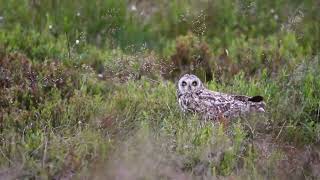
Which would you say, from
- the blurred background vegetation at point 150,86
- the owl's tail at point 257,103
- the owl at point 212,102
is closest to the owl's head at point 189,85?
the owl at point 212,102

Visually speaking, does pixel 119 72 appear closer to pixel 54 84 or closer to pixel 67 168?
pixel 54 84

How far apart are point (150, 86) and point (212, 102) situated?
2.87 ft

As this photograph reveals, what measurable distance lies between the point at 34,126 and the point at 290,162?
2.01m

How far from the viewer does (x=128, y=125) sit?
6359 mm

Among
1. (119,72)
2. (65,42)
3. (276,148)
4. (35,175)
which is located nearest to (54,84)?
(119,72)

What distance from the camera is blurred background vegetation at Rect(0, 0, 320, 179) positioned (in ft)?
18.7

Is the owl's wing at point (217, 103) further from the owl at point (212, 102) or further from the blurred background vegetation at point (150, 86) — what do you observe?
the blurred background vegetation at point (150, 86)

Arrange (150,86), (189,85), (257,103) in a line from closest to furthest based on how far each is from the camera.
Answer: (257,103), (189,85), (150,86)

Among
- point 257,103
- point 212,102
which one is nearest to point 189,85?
point 212,102

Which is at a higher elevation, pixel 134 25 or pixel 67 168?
pixel 134 25

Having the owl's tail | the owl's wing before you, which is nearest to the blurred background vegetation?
the owl's tail

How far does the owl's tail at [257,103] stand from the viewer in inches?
257

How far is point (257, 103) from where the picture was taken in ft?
21.5

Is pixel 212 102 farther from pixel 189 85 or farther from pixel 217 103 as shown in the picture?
pixel 189 85
